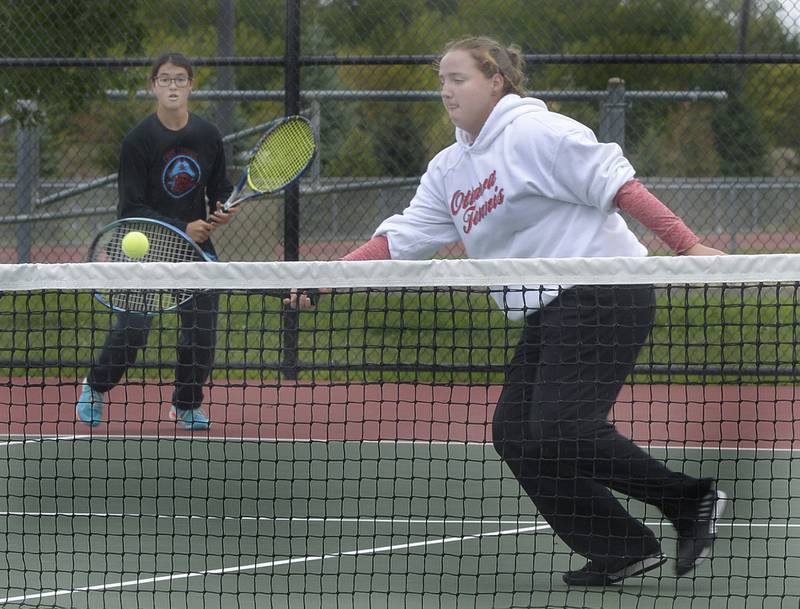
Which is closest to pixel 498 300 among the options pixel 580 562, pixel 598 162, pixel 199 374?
pixel 598 162

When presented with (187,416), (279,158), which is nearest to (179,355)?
(187,416)

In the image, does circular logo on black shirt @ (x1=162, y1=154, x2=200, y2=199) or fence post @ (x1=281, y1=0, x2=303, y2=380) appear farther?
fence post @ (x1=281, y1=0, x2=303, y2=380)

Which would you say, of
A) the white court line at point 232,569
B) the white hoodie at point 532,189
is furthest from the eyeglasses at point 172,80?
the white court line at point 232,569

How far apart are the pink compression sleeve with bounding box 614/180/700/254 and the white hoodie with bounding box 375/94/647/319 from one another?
0.03m

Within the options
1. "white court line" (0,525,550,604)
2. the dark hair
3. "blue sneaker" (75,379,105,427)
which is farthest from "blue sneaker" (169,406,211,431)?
"white court line" (0,525,550,604)

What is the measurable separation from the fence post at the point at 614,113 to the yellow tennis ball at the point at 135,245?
336 cm

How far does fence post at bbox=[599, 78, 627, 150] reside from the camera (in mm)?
7668

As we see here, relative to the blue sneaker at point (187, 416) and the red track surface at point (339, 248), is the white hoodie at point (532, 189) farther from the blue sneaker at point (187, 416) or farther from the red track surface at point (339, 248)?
the red track surface at point (339, 248)

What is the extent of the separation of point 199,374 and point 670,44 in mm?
8007

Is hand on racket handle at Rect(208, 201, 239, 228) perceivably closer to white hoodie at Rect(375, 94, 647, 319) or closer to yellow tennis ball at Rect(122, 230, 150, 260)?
yellow tennis ball at Rect(122, 230, 150, 260)

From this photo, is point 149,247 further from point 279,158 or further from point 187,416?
point 187,416

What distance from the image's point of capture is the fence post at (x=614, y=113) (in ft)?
25.2

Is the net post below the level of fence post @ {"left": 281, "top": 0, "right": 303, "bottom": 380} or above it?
below

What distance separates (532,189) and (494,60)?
1.38 ft
